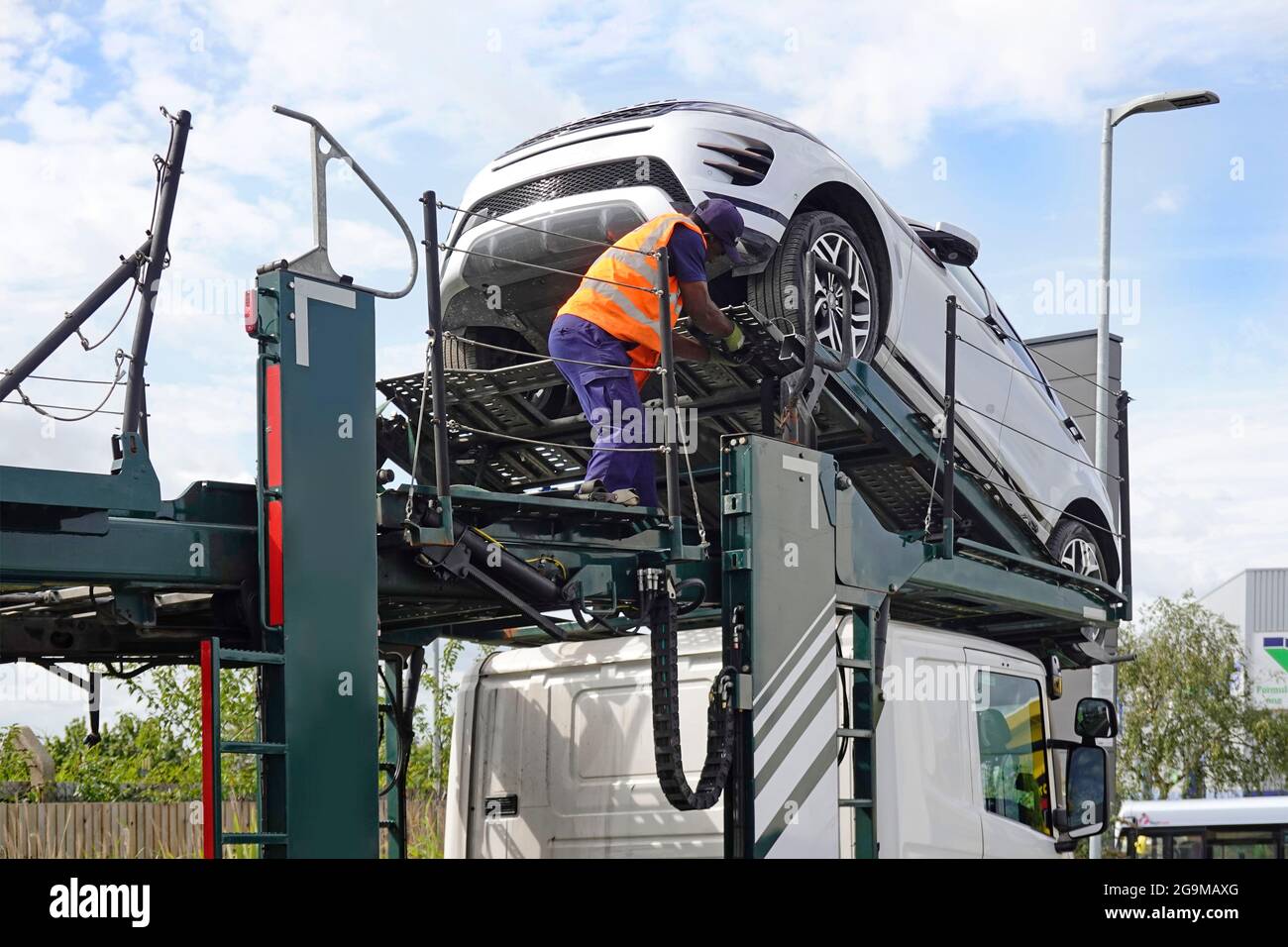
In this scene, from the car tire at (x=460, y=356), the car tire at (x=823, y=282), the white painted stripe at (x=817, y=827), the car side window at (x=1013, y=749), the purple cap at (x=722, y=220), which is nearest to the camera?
the white painted stripe at (x=817, y=827)

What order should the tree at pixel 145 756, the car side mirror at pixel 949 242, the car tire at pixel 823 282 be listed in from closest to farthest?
1. the car tire at pixel 823 282
2. the car side mirror at pixel 949 242
3. the tree at pixel 145 756

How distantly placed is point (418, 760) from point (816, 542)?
40.3 feet

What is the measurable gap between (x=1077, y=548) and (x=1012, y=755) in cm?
251

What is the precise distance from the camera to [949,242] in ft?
25.6

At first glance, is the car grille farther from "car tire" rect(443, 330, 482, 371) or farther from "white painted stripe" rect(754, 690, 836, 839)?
"white painted stripe" rect(754, 690, 836, 839)

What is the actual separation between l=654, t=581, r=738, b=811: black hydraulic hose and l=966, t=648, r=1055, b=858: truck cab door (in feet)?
4.60

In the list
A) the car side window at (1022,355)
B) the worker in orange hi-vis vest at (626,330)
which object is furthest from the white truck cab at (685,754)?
the car side window at (1022,355)

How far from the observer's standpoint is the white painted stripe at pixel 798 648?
482 cm

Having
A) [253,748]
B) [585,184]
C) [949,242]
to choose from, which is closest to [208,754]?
[253,748]

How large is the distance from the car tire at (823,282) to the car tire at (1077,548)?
5.95 feet

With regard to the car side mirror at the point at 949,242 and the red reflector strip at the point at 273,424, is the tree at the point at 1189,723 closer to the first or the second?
the car side mirror at the point at 949,242

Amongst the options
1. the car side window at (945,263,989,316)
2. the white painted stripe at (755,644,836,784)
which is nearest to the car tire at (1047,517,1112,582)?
the car side window at (945,263,989,316)

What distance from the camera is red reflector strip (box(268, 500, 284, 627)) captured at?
3.89 meters

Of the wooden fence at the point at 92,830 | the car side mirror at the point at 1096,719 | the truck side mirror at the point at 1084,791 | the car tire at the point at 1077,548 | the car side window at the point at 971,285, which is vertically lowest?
the wooden fence at the point at 92,830
